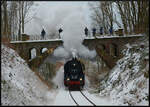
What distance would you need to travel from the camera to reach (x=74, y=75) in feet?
78.7

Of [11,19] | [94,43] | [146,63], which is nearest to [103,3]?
[94,43]

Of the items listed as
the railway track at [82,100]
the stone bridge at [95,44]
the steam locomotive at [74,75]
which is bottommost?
the railway track at [82,100]

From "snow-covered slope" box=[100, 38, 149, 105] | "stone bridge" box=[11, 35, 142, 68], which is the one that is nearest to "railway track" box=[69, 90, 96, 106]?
"snow-covered slope" box=[100, 38, 149, 105]

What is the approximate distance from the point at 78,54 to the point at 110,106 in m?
12.6

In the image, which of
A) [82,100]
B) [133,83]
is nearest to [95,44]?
[82,100]

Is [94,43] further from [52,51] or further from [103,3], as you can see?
[103,3]

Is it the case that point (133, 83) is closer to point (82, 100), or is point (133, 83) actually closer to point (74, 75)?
point (82, 100)

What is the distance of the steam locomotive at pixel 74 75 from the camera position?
931 inches

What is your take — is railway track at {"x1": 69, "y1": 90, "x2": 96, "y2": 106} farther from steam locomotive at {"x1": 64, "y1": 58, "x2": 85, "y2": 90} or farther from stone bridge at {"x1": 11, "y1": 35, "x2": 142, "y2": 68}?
stone bridge at {"x1": 11, "y1": 35, "x2": 142, "y2": 68}

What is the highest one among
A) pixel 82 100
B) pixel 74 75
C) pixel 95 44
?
pixel 95 44

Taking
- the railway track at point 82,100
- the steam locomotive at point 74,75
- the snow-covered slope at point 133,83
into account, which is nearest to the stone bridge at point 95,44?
the steam locomotive at point 74,75

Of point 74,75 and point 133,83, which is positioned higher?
point 133,83

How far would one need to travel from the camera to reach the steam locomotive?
77.6 feet

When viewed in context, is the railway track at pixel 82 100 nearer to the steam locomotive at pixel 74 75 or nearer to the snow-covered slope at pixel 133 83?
the snow-covered slope at pixel 133 83
